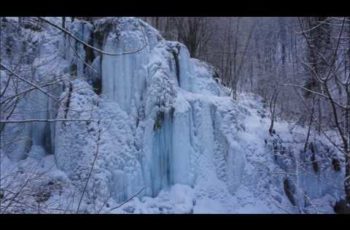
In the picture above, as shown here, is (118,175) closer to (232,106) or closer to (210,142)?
(210,142)

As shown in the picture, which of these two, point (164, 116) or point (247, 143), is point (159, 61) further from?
point (247, 143)

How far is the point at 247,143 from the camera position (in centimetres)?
650

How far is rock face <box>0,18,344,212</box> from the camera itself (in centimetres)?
561

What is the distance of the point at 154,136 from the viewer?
5.80 metres

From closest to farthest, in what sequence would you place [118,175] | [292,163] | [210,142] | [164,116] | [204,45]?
[118,175] < [164,116] < [210,142] < [292,163] < [204,45]

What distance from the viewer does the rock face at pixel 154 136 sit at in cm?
561

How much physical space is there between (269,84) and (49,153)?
13.7 feet

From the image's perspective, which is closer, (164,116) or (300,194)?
(164,116)

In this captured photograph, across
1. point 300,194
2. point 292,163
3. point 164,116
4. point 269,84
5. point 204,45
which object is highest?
point 204,45

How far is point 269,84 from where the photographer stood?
7309mm

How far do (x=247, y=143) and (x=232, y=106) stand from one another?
681 mm
